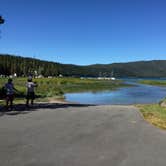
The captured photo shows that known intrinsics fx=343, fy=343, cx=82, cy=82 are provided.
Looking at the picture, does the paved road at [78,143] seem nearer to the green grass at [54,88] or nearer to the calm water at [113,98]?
the green grass at [54,88]

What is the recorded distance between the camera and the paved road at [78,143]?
844cm

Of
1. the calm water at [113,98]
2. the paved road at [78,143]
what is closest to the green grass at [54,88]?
the calm water at [113,98]

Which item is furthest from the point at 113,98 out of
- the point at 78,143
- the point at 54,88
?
the point at 78,143

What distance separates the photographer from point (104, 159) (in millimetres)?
8633

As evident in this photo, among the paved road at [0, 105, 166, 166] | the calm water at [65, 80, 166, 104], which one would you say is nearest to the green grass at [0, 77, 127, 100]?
the calm water at [65, 80, 166, 104]

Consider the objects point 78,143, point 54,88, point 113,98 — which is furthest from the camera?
point 54,88

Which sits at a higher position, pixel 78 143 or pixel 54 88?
pixel 78 143

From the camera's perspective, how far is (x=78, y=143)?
Result: 1037 cm

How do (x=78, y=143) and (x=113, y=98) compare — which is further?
(x=113, y=98)

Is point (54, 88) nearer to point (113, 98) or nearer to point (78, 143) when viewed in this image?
point (113, 98)

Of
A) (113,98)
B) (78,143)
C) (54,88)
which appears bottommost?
(54,88)

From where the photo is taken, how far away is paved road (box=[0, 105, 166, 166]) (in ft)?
27.7

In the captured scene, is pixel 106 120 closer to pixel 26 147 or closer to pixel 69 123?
pixel 69 123

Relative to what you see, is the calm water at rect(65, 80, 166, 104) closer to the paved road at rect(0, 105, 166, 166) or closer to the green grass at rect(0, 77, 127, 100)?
the green grass at rect(0, 77, 127, 100)
